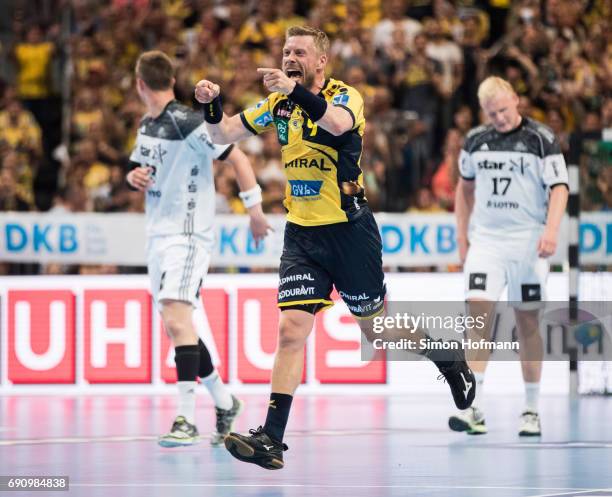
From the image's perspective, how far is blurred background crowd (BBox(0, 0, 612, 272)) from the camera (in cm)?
1647

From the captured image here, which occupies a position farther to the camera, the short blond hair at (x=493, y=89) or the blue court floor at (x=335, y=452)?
the short blond hair at (x=493, y=89)

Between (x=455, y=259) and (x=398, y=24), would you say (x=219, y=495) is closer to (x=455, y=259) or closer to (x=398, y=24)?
(x=455, y=259)

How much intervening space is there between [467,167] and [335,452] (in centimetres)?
267

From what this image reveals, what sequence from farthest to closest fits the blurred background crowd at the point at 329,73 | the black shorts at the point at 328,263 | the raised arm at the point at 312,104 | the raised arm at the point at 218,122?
the blurred background crowd at the point at 329,73 < the black shorts at the point at 328,263 < the raised arm at the point at 218,122 < the raised arm at the point at 312,104

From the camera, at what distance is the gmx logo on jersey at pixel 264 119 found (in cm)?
814

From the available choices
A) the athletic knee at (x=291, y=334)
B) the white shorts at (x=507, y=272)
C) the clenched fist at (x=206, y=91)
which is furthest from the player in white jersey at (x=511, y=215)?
the clenched fist at (x=206, y=91)

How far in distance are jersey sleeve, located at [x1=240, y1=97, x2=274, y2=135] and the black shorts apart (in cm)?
60

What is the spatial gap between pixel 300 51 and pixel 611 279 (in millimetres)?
6845

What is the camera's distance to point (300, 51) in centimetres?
781

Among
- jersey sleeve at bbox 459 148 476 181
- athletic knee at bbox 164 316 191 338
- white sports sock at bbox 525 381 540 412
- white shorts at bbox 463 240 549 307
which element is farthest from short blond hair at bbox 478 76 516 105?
athletic knee at bbox 164 316 191 338

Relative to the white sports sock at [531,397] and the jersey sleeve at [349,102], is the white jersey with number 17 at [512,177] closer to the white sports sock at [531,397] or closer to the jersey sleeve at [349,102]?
the white sports sock at [531,397]

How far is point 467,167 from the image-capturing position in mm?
10656

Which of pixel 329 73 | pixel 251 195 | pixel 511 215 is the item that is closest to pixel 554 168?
pixel 511 215

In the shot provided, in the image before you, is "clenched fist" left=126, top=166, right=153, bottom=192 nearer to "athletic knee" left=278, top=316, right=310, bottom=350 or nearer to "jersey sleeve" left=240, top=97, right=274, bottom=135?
"jersey sleeve" left=240, top=97, right=274, bottom=135
